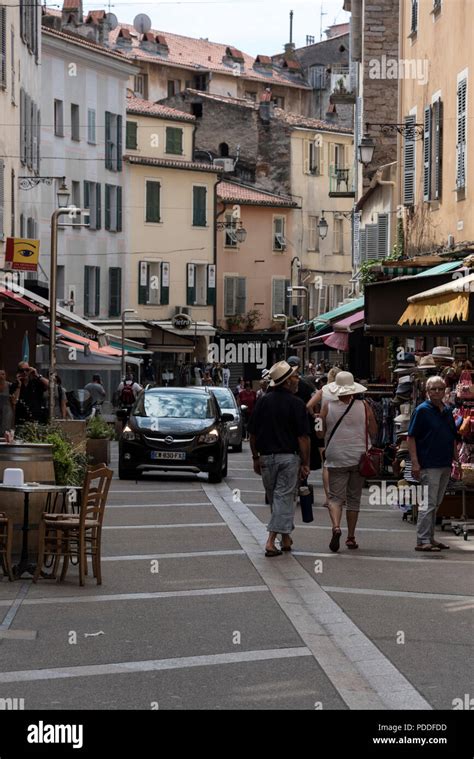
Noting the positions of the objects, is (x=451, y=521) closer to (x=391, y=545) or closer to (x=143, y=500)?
(x=391, y=545)

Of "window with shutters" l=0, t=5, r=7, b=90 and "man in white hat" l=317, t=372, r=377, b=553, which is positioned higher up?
"window with shutters" l=0, t=5, r=7, b=90

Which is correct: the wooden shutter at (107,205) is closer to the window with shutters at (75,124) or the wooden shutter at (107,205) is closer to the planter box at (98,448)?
the window with shutters at (75,124)

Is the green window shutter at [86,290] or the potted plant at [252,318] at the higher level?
the green window shutter at [86,290]

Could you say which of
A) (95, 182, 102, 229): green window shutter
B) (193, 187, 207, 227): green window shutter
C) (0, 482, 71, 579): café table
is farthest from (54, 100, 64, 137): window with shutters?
(0, 482, 71, 579): café table

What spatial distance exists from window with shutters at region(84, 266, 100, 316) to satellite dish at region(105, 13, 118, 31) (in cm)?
2138

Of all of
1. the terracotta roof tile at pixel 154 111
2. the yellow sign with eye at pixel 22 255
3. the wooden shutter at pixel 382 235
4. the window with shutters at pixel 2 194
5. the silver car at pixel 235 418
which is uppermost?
the terracotta roof tile at pixel 154 111

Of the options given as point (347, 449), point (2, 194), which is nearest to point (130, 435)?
point (347, 449)

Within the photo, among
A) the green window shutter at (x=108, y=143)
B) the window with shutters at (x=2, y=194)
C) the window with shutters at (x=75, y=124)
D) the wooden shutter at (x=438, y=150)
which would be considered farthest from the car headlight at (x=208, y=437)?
the green window shutter at (x=108, y=143)

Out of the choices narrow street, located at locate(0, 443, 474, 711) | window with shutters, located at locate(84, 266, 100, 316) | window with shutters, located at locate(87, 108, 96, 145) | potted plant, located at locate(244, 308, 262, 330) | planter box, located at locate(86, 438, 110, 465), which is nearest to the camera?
narrow street, located at locate(0, 443, 474, 711)

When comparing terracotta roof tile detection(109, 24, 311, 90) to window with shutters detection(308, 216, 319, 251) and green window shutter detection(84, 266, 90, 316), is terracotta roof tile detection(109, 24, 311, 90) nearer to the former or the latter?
window with shutters detection(308, 216, 319, 251)

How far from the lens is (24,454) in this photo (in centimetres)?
1454

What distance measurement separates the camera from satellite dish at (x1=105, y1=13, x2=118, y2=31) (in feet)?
Answer: 278

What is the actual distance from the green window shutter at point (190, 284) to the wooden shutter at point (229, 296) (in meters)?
2.92

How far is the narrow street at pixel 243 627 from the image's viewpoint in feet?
29.4
